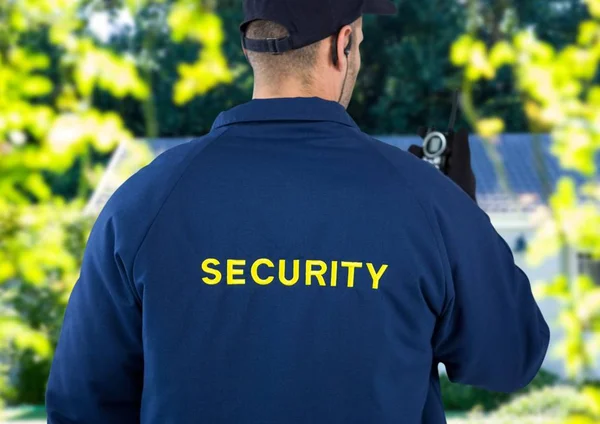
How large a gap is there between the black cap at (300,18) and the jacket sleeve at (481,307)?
0.68 feet

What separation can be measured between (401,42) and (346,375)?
11.1 m

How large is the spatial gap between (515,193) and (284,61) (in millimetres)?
9316

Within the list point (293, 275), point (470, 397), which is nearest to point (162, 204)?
point (293, 275)

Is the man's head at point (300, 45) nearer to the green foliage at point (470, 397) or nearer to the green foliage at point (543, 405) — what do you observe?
the green foliage at point (543, 405)

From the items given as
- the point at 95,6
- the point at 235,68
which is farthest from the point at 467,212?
the point at 235,68

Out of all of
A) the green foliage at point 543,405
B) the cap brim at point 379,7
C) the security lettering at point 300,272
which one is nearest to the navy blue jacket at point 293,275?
the security lettering at point 300,272

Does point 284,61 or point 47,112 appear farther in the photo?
point 47,112

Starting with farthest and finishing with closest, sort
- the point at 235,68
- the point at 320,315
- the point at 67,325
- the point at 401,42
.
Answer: the point at 401,42 → the point at 235,68 → the point at 67,325 → the point at 320,315

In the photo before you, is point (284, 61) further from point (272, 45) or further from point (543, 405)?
point (543, 405)

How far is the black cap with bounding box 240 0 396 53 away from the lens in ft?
2.87

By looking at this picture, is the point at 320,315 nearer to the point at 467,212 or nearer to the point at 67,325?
the point at 467,212

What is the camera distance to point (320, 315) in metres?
0.81

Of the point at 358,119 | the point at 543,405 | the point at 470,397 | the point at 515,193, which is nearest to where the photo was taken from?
the point at 543,405

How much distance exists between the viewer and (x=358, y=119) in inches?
455
